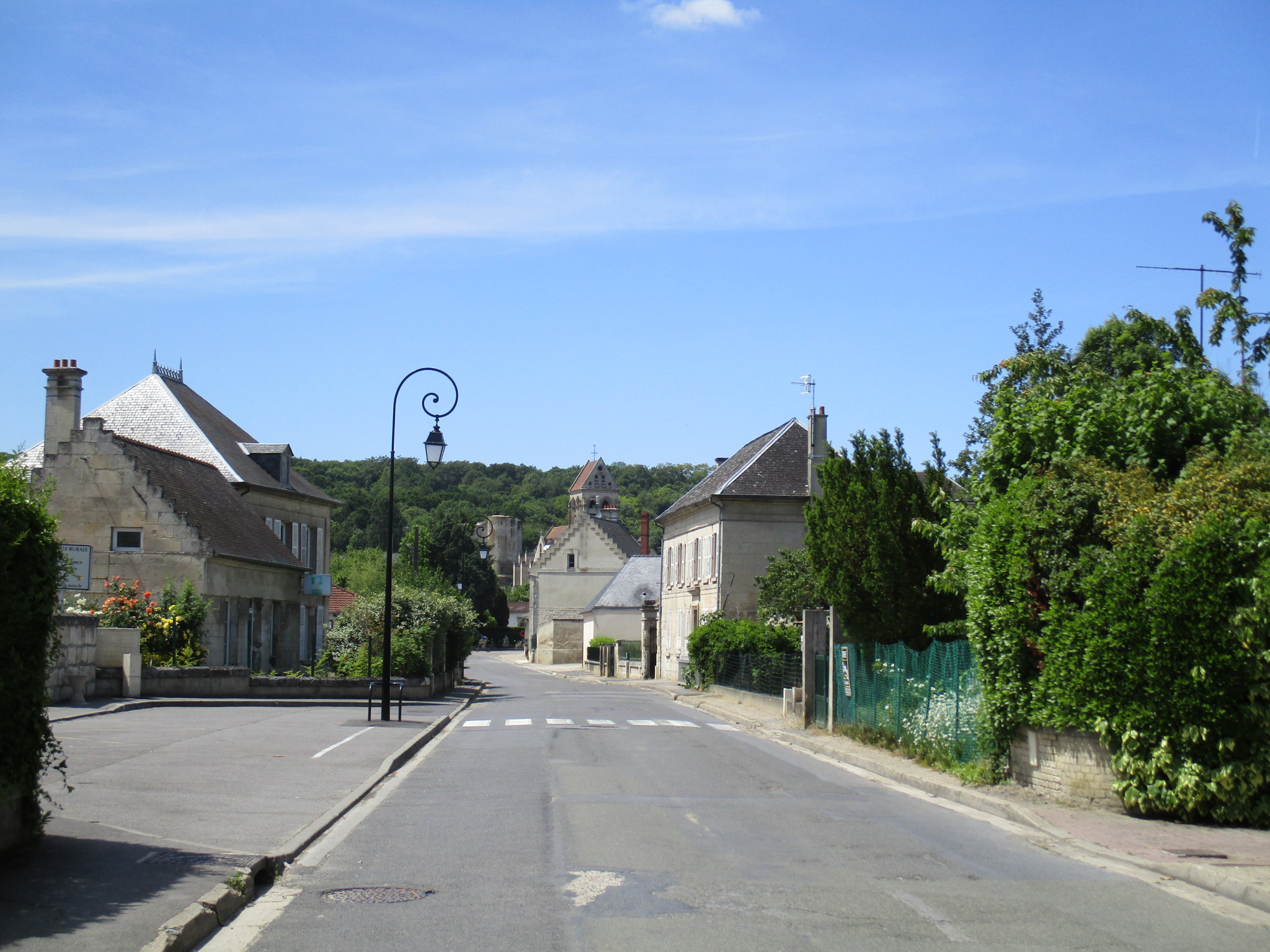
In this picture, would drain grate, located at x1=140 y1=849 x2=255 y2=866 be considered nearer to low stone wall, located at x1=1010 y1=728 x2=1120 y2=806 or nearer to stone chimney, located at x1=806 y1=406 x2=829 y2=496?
low stone wall, located at x1=1010 y1=728 x2=1120 y2=806

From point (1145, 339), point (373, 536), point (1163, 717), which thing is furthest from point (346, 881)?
point (373, 536)

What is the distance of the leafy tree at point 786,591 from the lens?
114 feet

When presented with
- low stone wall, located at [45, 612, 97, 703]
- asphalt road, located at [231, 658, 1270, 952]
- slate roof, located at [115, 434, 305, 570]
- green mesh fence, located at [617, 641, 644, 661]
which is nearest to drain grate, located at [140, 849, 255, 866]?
asphalt road, located at [231, 658, 1270, 952]

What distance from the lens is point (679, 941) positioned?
6.36m

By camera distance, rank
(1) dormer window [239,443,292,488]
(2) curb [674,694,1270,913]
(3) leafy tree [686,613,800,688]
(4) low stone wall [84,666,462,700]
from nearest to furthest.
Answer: (2) curb [674,694,1270,913] < (4) low stone wall [84,666,462,700] < (3) leafy tree [686,613,800,688] < (1) dormer window [239,443,292,488]

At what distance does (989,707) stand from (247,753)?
9.79m

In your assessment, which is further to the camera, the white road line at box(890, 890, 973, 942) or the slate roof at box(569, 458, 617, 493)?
the slate roof at box(569, 458, 617, 493)

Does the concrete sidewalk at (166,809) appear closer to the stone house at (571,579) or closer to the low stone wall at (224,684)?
the low stone wall at (224,684)

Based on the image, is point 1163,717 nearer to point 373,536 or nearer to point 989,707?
point 989,707

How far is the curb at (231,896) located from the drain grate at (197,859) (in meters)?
0.09

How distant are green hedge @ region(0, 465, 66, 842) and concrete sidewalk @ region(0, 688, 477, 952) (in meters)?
0.58

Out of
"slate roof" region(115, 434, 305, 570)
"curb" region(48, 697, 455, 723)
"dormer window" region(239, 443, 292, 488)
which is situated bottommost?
"curb" region(48, 697, 455, 723)

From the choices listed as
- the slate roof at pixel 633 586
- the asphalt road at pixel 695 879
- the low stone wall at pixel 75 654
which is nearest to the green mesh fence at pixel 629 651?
the slate roof at pixel 633 586

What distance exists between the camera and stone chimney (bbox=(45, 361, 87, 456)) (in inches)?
1230
